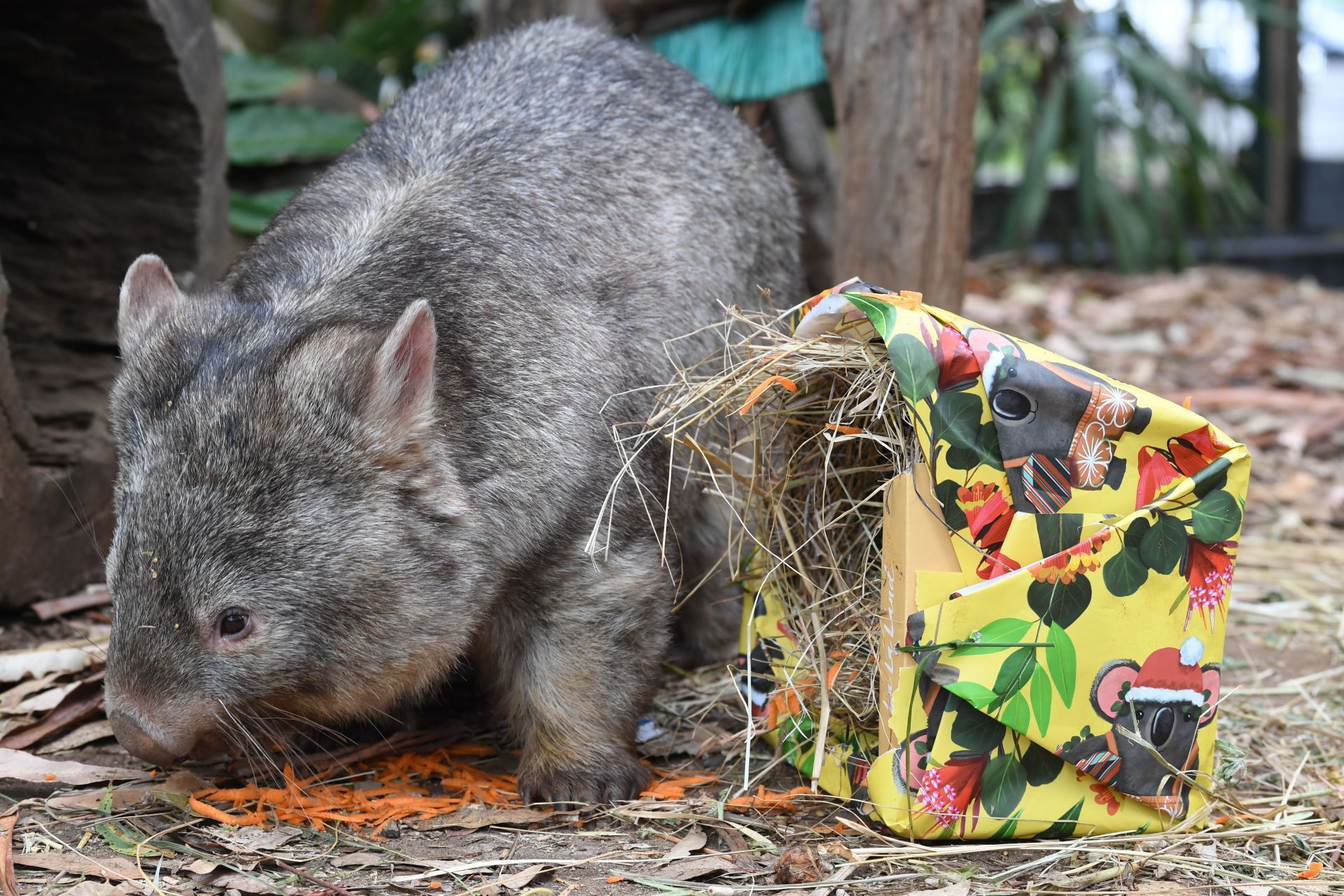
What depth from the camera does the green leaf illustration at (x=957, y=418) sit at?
240 cm

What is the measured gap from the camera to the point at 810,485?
303cm

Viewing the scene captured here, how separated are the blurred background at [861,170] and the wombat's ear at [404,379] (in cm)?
130

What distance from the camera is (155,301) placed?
2.84 metres

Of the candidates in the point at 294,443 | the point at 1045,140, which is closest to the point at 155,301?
the point at 294,443

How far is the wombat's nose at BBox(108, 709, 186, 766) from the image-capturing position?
2.53 metres

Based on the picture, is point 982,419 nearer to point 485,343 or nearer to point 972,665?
point 972,665

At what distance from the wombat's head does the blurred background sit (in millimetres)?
1025

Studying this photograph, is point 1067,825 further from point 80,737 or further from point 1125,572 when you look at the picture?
point 80,737

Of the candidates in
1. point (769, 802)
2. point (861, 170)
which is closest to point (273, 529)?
point (769, 802)

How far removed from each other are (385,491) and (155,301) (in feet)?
2.40

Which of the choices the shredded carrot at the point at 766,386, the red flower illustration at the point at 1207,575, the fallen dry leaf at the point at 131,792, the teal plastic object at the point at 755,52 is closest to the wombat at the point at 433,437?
the fallen dry leaf at the point at 131,792

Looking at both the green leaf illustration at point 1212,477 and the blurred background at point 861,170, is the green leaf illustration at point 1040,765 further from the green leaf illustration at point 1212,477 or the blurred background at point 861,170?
the blurred background at point 861,170

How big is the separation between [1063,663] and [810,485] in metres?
0.77

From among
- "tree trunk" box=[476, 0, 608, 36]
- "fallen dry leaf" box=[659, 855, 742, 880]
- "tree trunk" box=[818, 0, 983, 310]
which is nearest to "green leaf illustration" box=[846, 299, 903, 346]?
"fallen dry leaf" box=[659, 855, 742, 880]
